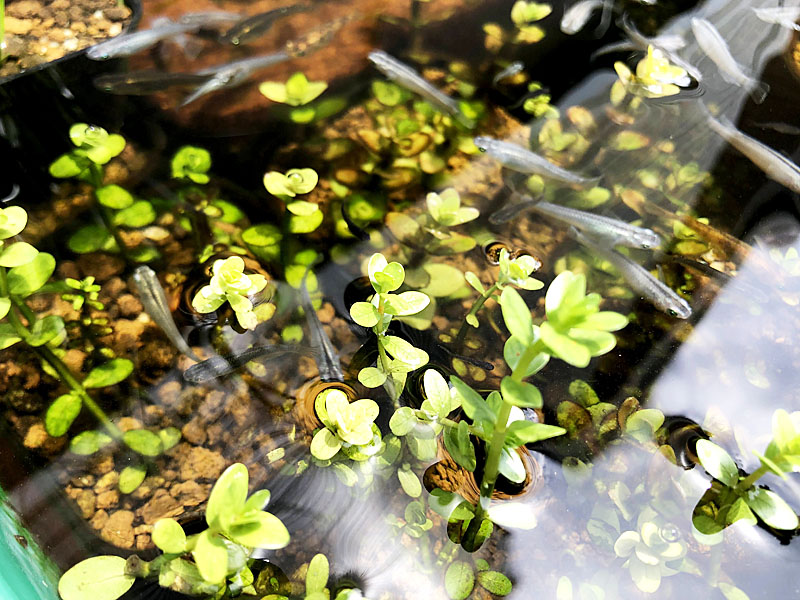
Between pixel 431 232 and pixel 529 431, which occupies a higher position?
pixel 529 431

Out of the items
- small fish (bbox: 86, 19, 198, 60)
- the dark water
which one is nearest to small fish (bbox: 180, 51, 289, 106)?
the dark water

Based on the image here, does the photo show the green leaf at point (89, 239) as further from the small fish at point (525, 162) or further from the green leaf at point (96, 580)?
the small fish at point (525, 162)

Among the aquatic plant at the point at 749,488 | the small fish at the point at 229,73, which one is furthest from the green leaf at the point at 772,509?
the small fish at the point at 229,73

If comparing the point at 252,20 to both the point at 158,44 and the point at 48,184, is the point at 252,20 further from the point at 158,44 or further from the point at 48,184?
the point at 48,184

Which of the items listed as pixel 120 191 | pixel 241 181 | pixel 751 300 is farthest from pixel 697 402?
pixel 120 191

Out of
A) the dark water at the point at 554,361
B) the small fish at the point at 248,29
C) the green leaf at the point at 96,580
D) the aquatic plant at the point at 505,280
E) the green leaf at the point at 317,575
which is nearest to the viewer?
the green leaf at the point at 96,580

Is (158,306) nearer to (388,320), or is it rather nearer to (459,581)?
(388,320)

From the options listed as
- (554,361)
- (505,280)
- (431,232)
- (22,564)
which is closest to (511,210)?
(431,232)
